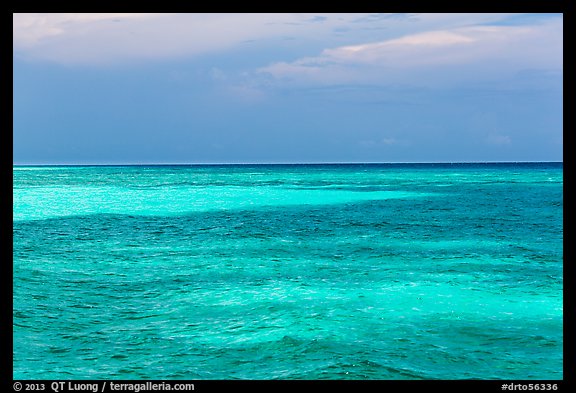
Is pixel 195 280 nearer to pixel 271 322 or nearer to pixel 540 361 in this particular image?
pixel 271 322

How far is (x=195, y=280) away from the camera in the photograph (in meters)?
12.0

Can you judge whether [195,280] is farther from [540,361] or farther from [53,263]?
[540,361]

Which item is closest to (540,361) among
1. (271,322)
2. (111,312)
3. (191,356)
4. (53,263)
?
(271,322)

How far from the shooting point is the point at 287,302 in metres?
10.2

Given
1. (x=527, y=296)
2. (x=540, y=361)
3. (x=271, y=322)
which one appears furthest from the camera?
(x=527, y=296)

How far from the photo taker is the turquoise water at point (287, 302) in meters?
7.30

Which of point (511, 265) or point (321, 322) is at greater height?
point (321, 322)

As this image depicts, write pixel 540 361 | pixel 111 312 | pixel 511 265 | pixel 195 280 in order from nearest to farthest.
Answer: pixel 540 361 < pixel 111 312 < pixel 195 280 < pixel 511 265

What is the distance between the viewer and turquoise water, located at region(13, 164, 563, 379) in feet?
23.9

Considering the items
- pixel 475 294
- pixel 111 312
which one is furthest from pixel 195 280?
pixel 475 294
